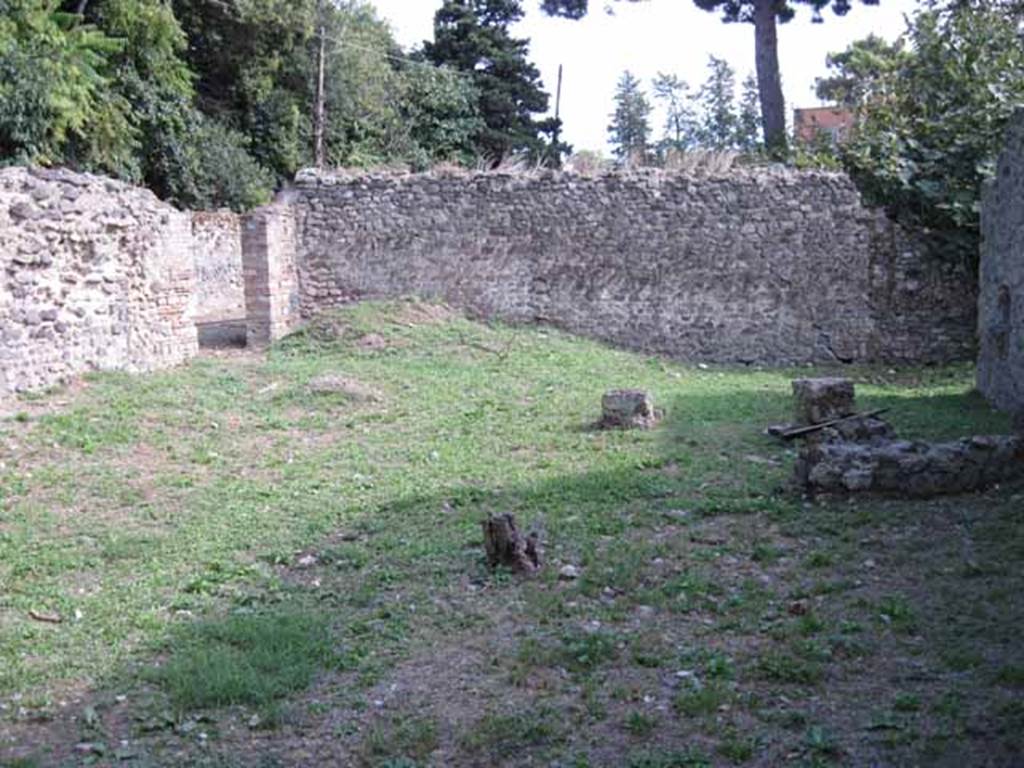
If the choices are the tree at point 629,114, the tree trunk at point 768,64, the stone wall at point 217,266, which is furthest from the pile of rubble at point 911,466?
the tree at point 629,114

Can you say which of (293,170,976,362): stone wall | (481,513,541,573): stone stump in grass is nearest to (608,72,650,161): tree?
(293,170,976,362): stone wall

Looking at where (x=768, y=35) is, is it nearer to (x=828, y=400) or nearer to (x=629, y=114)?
(x=828, y=400)

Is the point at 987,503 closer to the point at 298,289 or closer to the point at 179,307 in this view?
the point at 179,307

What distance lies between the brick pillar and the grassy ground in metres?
4.79

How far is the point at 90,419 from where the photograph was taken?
9320mm

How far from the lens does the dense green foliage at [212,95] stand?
17281 mm

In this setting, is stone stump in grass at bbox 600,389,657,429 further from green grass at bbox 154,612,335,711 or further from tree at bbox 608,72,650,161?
tree at bbox 608,72,650,161

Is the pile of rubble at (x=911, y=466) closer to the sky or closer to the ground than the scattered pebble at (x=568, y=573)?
closer to the sky

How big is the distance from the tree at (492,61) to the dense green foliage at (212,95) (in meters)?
0.95

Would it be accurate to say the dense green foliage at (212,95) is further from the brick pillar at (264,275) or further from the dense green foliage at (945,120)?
the dense green foliage at (945,120)

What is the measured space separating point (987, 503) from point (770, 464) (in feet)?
5.61

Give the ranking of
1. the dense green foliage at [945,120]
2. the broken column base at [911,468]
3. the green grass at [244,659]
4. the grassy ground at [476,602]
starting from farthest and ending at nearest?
the dense green foliage at [945,120]
the broken column base at [911,468]
the green grass at [244,659]
the grassy ground at [476,602]

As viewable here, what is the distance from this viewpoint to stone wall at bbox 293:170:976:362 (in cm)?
1494

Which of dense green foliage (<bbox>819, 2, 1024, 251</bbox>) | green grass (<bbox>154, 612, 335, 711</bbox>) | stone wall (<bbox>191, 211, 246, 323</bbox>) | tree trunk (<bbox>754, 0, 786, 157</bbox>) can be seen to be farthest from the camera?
tree trunk (<bbox>754, 0, 786, 157</bbox>)
